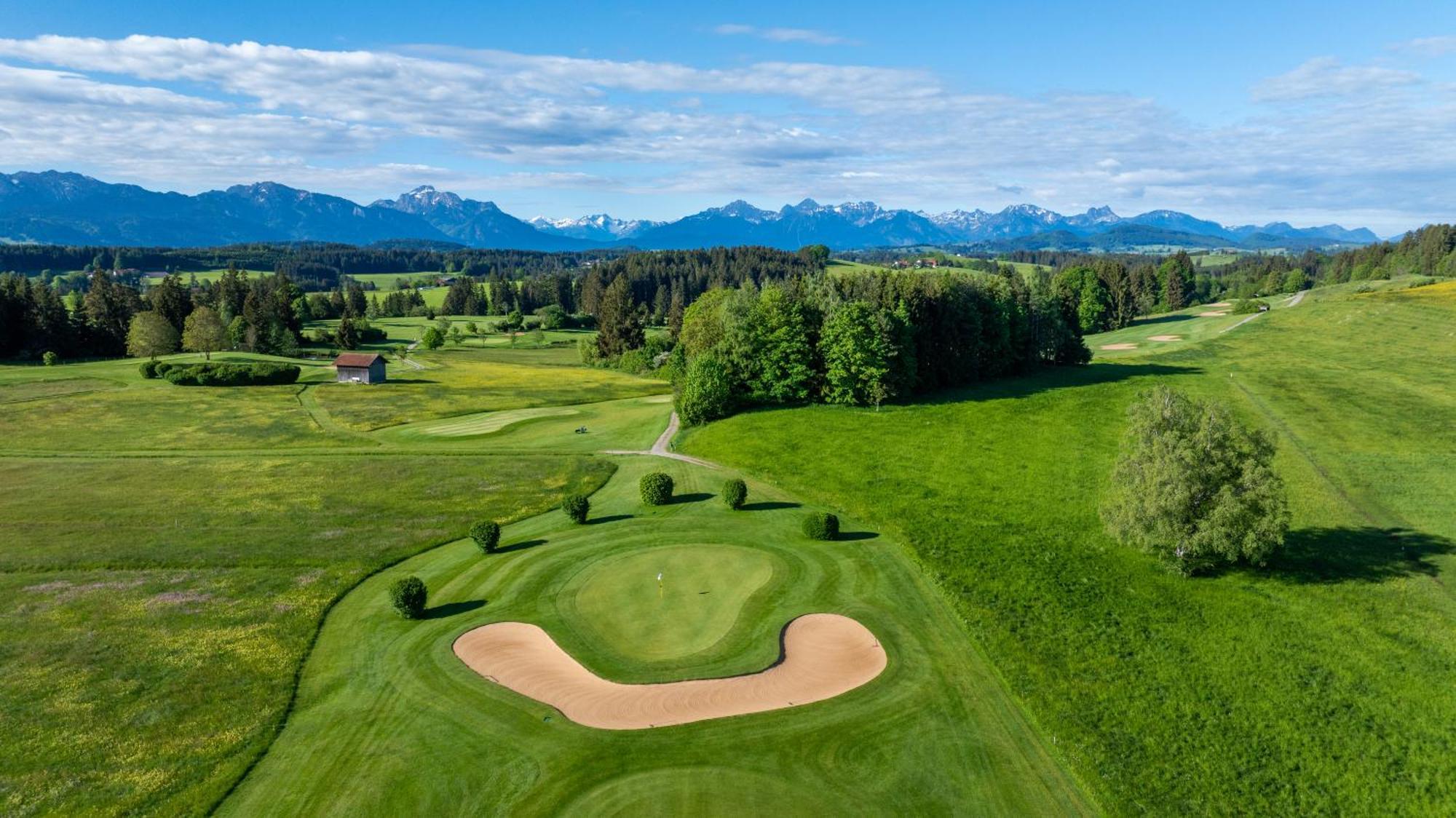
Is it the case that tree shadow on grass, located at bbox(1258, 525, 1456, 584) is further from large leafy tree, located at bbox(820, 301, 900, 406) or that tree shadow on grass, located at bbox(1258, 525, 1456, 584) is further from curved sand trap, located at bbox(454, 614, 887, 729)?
large leafy tree, located at bbox(820, 301, 900, 406)

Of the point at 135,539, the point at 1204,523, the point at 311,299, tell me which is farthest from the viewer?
the point at 311,299

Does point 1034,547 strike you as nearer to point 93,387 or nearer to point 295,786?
point 295,786

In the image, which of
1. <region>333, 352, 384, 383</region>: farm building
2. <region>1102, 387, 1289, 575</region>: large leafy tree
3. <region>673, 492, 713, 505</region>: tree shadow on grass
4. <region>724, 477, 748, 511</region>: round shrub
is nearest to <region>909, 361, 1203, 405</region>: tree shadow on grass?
Answer: <region>673, 492, 713, 505</region>: tree shadow on grass

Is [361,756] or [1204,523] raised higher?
[1204,523]

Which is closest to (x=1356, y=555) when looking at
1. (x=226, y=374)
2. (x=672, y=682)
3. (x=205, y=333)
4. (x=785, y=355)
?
(x=672, y=682)

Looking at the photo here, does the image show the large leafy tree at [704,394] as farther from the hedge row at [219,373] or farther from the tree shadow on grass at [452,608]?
the hedge row at [219,373]

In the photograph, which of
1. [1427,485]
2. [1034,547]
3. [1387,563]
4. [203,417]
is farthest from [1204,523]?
[203,417]
